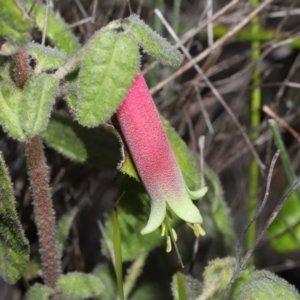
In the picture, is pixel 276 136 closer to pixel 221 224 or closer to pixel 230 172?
pixel 221 224

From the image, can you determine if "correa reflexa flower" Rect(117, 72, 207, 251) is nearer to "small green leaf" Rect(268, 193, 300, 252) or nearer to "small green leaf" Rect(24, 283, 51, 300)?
"small green leaf" Rect(24, 283, 51, 300)

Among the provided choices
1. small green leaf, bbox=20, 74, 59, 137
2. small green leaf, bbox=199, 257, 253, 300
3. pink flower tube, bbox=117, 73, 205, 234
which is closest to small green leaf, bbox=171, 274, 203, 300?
small green leaf, bbox=199, 257, 253, 300

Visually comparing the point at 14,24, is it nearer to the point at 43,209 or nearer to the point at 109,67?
the point at 109,67

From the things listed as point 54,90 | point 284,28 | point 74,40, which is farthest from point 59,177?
point 284,28

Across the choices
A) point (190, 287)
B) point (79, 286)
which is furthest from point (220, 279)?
point (79, 286)

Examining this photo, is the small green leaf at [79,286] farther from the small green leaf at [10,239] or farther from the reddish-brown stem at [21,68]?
the reddish-brown stem at [21,68]
